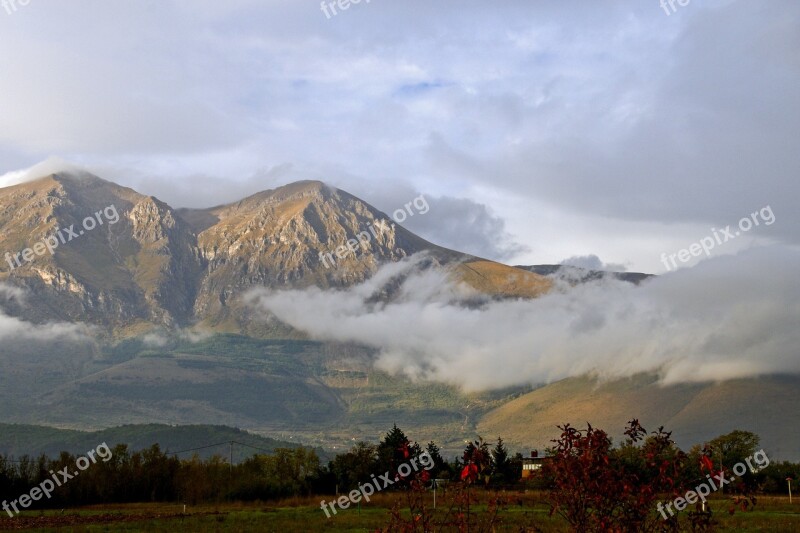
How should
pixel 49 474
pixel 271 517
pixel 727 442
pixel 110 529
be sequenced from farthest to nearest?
pixel 727 442
pixel 49 474
pixel 271 517
pixel 110 529

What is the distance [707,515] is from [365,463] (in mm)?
123355

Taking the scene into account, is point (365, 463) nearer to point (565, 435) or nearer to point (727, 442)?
point (727, 442)

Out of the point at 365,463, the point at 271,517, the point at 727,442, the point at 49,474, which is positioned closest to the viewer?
the point at 271,517

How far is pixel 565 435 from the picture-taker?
523 inches

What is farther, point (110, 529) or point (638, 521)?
point (110, 529)

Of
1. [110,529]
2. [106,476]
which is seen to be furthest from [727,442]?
[110,529]

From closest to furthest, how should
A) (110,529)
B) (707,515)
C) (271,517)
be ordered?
1. (707,515)
2. (110,529)
3. (271,517)

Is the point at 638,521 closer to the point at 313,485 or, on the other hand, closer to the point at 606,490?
the point at 606,490

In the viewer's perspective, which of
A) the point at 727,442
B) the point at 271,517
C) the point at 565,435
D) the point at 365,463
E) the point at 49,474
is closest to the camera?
the point at 565,435

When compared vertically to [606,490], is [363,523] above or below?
below

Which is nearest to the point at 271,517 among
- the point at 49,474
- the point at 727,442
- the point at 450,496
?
the point at 450,496

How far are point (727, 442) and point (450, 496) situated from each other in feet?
600

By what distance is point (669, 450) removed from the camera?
44.3ft

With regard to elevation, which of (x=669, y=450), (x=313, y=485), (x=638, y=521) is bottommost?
(x=313, y=485)
